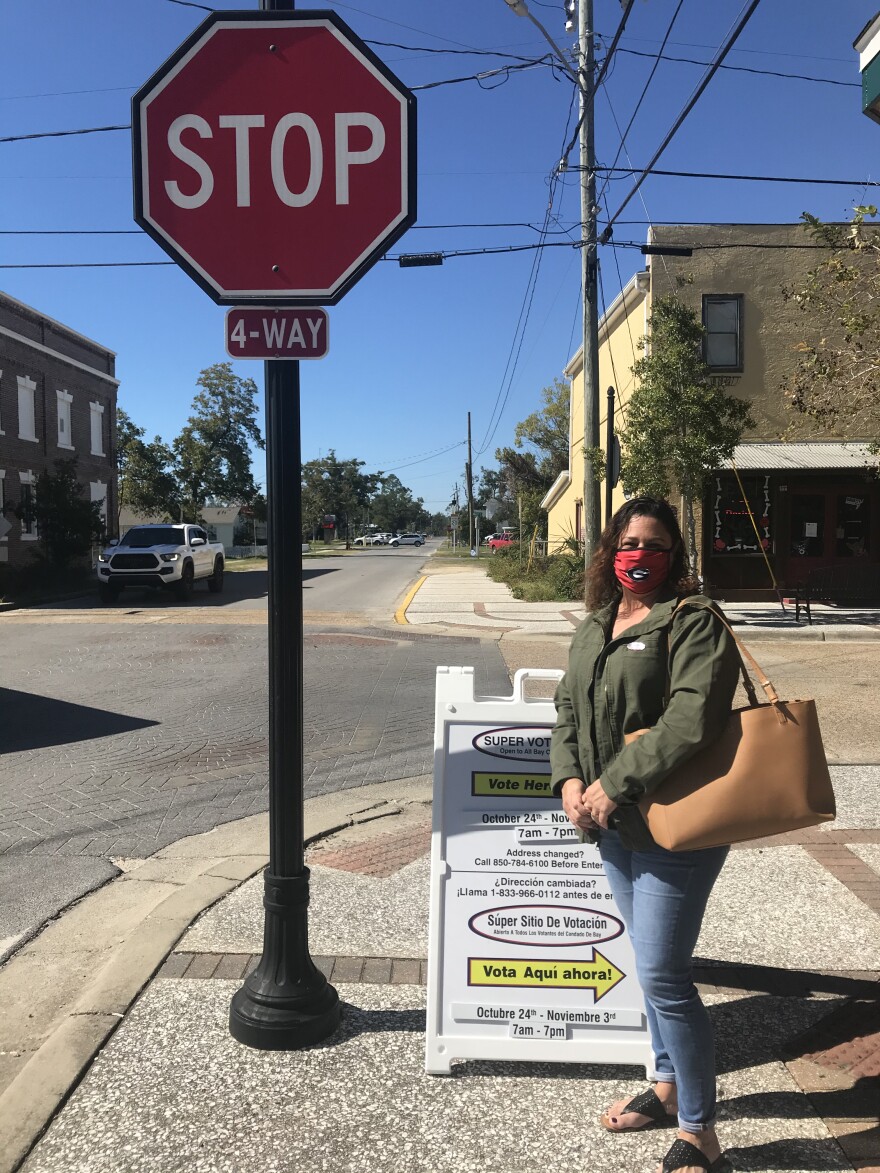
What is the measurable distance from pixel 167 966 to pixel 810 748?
2603 mm

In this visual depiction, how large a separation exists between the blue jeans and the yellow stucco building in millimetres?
18121

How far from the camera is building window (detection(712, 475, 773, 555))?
20156mm

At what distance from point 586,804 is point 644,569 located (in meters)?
0.65

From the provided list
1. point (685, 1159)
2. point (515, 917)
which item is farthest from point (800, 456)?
point (685, 1159)

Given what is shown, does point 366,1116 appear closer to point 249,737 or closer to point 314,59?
point 314,59

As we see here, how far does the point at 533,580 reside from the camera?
2581 centimetres

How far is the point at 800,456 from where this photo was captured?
19.6 metres

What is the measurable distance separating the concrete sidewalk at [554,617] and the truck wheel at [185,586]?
516 centimetres

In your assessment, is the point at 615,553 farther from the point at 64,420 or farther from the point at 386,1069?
the point at 64,420

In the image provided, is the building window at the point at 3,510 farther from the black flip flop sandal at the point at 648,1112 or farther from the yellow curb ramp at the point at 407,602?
the black flip flop sandal at the point at 648,1112

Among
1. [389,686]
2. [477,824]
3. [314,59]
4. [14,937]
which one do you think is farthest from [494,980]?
[389,686]

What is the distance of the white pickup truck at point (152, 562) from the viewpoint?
21.4m

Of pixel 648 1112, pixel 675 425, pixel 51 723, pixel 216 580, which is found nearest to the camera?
pixel 648 1112

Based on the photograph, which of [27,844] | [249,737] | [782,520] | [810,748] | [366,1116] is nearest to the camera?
[810,748]
